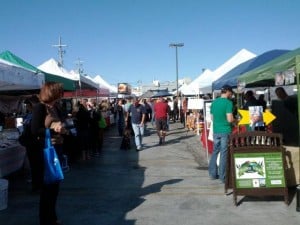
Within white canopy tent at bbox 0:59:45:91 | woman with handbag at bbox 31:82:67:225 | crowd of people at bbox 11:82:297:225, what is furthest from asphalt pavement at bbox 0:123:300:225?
white canopy tent at bbox 0:59:45:91

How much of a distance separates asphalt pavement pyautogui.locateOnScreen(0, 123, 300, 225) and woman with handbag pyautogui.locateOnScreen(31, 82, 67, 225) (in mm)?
642

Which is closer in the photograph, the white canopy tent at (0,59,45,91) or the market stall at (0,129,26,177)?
the white canopy tent at (0,59,45,91)

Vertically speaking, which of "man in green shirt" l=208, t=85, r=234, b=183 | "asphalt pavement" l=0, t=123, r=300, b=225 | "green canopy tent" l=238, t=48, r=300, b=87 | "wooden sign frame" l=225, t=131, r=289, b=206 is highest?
"green canopy tent" l=238, t=48, r=300, b=87

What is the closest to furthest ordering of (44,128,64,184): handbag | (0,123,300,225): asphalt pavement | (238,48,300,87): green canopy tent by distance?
(44,128,64,184): handbag, (0,123,300,225): asphalt pavement, (238,48,300,87): green canopy tent

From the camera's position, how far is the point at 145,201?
6965 mm

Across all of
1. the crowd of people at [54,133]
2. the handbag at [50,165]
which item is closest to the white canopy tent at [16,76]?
the crowd of people at [54,133]

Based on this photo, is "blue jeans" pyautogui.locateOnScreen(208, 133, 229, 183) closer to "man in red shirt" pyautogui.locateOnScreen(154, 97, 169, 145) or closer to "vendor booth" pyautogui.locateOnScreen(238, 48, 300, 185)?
"vendor booth" pyautogui.locateOnScreen(238, 48, 300, 185)

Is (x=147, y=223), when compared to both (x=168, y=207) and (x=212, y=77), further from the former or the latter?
(x=212, y=77)

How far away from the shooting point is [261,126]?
27.5ft

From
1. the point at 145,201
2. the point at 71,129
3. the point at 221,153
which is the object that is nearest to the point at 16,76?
the point at 71,129

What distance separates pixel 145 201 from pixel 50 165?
7.39ft

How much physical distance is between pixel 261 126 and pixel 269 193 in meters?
2.12

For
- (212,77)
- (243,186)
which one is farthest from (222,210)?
(212,77)

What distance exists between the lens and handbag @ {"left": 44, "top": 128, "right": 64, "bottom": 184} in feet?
16.9
